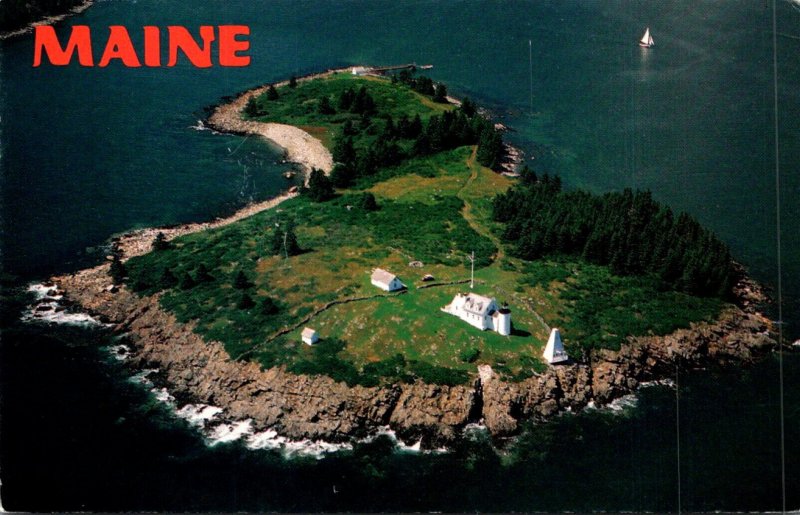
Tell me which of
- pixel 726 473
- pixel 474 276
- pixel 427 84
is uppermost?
pixel 427 84

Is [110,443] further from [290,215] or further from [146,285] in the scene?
[290,215]

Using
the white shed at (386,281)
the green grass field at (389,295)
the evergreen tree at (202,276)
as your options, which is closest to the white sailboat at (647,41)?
the green grass field at (389,295)

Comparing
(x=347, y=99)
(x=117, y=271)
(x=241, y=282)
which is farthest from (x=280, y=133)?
(x=241, y=282)

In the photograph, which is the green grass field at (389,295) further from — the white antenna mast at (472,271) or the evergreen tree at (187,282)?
the white antenna mast at (472,271)

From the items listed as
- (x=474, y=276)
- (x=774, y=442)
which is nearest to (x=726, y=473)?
(x=774, y=442)

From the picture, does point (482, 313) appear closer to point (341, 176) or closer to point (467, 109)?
point (341, 176)

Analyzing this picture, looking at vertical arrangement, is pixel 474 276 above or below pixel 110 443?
above

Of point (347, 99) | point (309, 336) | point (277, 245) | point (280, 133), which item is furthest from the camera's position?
point (347, 99)
